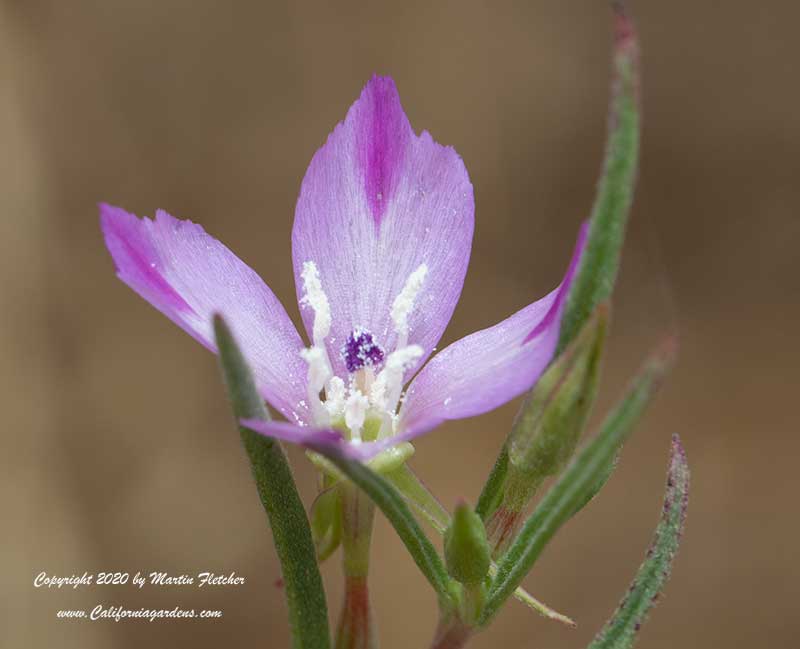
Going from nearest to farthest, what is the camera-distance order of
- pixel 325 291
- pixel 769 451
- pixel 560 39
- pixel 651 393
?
pixel 651 393 → pixel 325 291 → pixel 769 451 → pixel 560 39

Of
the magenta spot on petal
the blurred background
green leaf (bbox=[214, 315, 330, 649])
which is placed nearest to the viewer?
green leaf (bbox=[214, 315, 330, 649])

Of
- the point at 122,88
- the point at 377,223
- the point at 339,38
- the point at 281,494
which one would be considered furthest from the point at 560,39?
the point at 281,494

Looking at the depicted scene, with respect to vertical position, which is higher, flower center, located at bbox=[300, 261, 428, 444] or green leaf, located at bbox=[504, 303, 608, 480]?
flower center, located at bbox=[300, 261, 428, 444]

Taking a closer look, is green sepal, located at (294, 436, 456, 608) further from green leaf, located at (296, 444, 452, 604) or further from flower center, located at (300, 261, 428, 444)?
flower center, located at (300, 261, 428, 444)

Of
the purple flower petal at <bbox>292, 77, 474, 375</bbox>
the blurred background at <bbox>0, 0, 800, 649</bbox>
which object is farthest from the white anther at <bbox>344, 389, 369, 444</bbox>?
the blurred background at <bbox>0, 0, 800, 649</bbox>

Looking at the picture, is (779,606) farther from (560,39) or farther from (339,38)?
(339,38)

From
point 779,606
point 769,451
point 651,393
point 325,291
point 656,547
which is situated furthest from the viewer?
point 769,451

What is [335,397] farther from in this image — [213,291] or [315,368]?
[213,291]

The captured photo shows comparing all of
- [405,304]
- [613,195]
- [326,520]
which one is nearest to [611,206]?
[613,195]
